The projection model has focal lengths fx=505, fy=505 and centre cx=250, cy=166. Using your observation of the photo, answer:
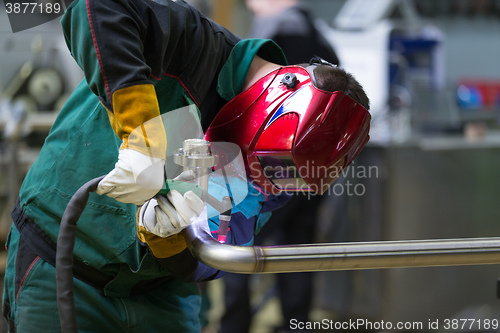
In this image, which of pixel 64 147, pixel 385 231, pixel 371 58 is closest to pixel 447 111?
pixel 371 58

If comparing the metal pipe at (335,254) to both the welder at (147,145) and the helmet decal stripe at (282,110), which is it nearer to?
the welder at (147,145)

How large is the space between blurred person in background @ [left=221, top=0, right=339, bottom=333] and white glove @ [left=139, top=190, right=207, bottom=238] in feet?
4.78

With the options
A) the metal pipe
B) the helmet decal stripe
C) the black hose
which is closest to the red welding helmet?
the helmet decal stripe

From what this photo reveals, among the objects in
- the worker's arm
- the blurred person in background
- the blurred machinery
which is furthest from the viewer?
the blurred machinery

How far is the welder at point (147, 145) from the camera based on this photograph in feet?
2.48

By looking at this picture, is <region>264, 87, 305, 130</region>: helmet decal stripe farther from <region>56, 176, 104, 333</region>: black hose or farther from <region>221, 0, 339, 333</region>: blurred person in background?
<region>221, 0, 339, 333</region>: blurred person in background

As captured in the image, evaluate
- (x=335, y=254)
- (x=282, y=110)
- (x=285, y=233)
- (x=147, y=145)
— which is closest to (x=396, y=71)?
(x=285, y=233)

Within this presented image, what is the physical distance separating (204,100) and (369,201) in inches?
65.9

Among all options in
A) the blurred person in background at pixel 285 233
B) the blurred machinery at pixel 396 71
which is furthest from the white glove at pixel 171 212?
the blurred machinery at pixel 396 71

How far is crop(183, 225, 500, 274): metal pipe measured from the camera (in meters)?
0.77

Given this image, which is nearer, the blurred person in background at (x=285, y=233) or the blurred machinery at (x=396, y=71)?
the blurred person in background at (x=285, y=233)

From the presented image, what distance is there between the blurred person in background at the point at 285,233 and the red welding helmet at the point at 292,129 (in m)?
1.28

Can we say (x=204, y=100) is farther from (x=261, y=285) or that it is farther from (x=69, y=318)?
(x=261, y=285)

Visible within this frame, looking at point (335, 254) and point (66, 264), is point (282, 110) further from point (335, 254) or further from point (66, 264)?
point (66, 264)
